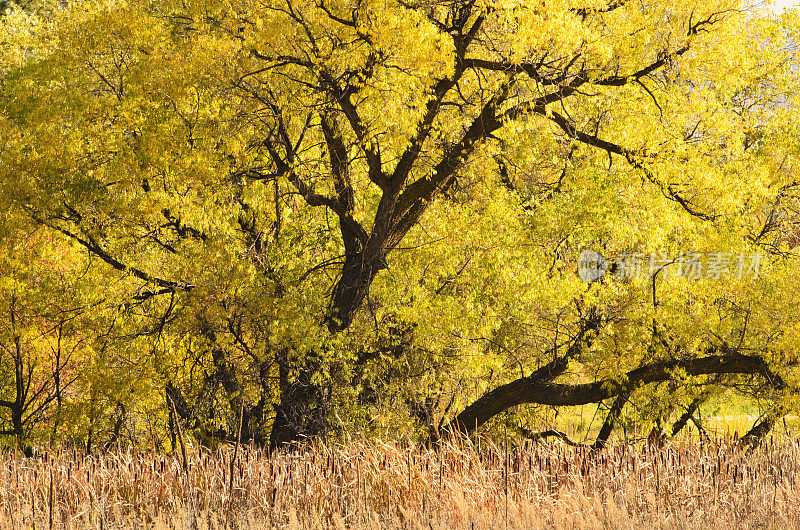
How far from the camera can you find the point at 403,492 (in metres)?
6.32

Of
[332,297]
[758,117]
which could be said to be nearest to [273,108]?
[332,297]

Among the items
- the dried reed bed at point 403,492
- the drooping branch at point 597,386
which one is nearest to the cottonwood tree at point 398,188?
the drooping branch at point 597,386

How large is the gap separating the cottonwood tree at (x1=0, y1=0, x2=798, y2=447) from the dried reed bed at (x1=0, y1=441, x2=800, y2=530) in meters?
3.23

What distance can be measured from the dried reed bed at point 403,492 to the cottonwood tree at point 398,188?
3229mm

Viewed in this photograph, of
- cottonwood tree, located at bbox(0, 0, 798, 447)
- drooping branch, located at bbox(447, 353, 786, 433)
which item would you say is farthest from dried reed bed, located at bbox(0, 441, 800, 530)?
drooping branch, located at bbox(447, 353, 786, 433)

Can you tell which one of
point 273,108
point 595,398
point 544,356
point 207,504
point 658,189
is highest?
point 273,108

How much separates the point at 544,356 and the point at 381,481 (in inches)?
315

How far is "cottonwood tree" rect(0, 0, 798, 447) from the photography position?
990cm

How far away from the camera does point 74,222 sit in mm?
11328

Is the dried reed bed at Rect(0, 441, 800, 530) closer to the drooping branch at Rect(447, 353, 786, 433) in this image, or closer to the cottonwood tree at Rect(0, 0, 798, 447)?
the cottonwood tree at Rect(0, 0, 798, 447)

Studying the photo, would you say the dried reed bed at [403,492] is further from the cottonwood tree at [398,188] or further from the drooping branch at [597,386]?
the drooping branch at [597,386]

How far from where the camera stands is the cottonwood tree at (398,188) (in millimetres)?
9898

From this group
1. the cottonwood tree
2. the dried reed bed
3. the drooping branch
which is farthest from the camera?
the drooping branch

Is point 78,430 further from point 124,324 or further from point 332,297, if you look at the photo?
point 332,297
